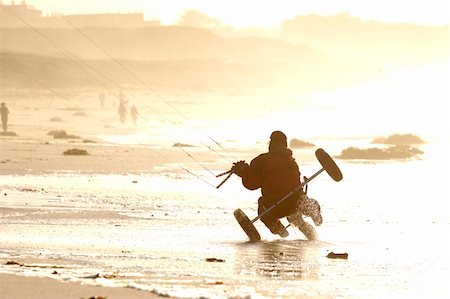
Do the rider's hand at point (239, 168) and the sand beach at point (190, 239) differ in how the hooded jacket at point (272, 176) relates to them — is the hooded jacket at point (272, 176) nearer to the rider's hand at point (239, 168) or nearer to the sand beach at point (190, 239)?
the rider's hand at point (239, 168)

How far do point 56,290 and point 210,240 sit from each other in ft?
15.9

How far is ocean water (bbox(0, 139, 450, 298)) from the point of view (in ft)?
34.6

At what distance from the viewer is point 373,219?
17406mm

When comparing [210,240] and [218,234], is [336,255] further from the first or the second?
[218,234]

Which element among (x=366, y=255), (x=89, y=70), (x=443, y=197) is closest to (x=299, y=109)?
(x=89, y=70)

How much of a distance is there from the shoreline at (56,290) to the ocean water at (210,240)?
0.26 meters

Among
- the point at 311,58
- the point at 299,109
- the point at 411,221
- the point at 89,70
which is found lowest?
the point at 411,221

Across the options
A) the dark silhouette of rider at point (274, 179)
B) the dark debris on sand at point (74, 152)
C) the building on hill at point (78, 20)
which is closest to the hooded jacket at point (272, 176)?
the dark silhouette of rider at point (274, 179)

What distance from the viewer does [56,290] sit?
9492 mm

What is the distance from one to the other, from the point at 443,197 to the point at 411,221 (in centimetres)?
476

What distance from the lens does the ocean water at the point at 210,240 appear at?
10531 millimetres

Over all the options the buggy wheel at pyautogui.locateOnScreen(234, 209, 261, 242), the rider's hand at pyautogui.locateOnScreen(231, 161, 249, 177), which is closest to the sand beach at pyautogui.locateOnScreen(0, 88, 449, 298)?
the buggy wheel at pyautogui.locateOnScreen(234, 209, 261, 242)

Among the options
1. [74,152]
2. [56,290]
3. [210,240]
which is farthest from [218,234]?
[74,152]

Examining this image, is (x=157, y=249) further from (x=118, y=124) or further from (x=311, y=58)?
(x=311, y=58)
